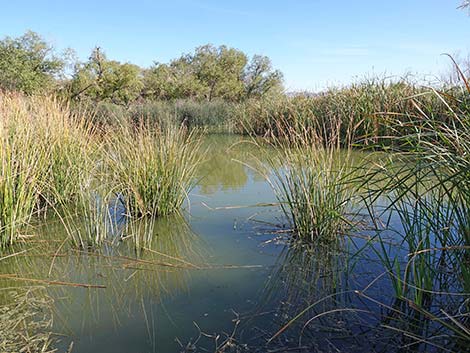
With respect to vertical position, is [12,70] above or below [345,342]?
above

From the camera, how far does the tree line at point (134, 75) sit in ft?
60.3

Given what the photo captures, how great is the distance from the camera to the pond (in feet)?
5.51

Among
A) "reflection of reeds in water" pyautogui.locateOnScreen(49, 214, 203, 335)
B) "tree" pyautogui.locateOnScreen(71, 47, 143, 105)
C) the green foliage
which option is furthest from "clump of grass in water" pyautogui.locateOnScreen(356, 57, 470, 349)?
the green foliage

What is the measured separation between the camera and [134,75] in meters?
21.5

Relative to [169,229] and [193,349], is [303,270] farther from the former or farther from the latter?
[169,229]

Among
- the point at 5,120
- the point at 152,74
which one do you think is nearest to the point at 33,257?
the point at 5,120

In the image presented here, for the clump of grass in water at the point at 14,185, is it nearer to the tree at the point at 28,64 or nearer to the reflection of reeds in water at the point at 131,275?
the reflection of reeds in water at the point at 131,275

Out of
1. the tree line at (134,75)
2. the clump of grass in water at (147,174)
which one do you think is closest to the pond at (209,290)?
the clump of grass in water at (147,174)

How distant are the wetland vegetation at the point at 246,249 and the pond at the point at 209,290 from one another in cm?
1

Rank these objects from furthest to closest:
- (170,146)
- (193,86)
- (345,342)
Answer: (193,86) → (170,146) → (345,342)

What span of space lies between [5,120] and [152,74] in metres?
23.1

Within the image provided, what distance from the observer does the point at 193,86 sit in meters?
24.1

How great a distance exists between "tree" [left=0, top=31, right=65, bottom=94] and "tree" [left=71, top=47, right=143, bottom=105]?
1315mm

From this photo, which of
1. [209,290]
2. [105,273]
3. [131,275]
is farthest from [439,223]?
[105,273]
